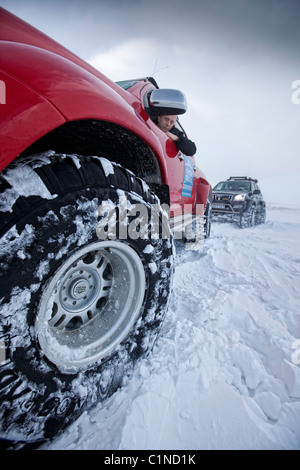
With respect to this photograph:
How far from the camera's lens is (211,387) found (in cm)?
110

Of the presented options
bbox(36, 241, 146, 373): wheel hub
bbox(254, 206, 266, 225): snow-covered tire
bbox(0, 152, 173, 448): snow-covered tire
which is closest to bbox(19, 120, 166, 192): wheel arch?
bbox(0, 152, 173, 448): snow-covered tire

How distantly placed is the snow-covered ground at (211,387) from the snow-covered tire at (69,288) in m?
0.12

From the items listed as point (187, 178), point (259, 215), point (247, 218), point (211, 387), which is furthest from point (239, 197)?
point (211, 387)

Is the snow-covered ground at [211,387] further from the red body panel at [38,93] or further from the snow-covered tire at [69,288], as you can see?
the red body panel at [38,93]

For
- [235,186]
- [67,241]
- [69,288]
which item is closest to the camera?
[67,241]

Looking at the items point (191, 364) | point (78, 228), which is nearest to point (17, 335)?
point (78, 228)

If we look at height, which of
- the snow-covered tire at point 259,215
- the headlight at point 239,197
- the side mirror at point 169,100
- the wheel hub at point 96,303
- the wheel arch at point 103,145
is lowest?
the snow-covered tire at point 259,215

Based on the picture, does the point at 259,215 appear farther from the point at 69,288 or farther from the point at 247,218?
the point at 69,288

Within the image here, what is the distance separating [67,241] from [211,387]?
1070mm

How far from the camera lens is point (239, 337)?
4.90 feet

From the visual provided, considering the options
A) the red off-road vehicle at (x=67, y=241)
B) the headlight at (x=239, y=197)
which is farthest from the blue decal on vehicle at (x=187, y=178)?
the headlight at (x=239, y=197)

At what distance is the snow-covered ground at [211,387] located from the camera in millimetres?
899

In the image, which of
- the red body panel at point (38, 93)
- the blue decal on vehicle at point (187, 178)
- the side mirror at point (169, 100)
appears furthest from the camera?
the blue decal on vehicle at point (187, 178)

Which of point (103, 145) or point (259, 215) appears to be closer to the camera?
point (103, 145)
